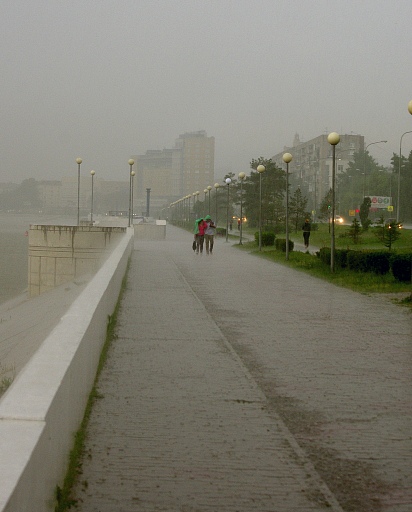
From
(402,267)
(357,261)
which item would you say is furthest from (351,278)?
(402,267)

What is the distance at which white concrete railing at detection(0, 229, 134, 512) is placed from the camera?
9.17 feet

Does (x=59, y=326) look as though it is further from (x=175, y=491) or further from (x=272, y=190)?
(x=272, y=190)

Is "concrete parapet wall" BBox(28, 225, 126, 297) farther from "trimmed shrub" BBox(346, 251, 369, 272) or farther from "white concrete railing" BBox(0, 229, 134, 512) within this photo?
"white concrete railing" BBox(0, 229, 134, 512)

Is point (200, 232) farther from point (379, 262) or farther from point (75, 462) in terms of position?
point (75, 462)

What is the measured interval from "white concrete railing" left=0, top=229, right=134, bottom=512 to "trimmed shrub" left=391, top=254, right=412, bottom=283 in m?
11.1

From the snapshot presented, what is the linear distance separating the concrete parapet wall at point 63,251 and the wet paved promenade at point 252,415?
28.0 m

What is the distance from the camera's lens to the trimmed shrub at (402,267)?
15995 millimetres

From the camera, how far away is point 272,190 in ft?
207

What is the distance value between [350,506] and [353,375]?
3.35 metres

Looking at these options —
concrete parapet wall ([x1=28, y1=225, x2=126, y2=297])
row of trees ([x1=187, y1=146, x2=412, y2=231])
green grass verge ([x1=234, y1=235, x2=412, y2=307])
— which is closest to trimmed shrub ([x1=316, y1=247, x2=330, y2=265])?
green grass verge ([x1=234, y1=235, x2=412, y2=307])

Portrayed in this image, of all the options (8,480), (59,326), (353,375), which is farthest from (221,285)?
(8,480)

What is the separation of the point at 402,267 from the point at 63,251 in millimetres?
26494

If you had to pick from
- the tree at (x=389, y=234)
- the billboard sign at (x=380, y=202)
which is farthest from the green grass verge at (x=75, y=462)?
the billboard sign at (x=380, y=202)

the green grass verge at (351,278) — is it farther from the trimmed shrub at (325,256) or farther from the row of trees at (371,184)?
the row of trees at (371,184)
